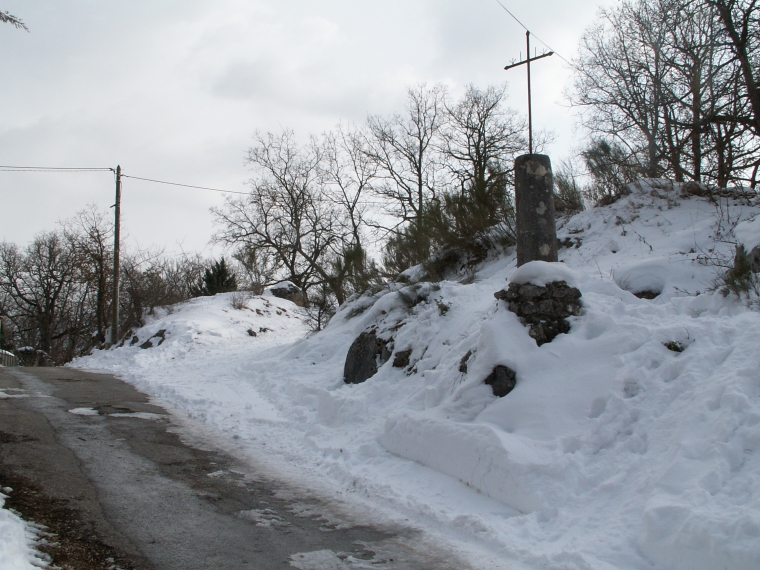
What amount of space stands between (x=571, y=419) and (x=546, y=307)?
159 centimetres

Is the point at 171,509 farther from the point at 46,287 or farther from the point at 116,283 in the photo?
the point at 46,287

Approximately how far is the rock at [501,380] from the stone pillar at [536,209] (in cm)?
195

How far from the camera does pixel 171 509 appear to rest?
4273 mm

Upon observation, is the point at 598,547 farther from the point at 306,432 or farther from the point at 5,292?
the point at 5,292

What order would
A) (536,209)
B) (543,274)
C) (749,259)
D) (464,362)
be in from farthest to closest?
(536,209) → (464,362) → (543,274) → (749,259)

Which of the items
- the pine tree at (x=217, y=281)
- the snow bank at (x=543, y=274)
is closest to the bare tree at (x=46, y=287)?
the pine tree at (x=217, y=281)

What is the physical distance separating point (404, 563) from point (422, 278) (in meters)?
8.91

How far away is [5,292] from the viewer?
34.2 metres

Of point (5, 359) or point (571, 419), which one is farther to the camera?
point (5, 359)

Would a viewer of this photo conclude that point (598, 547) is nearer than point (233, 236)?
Yes

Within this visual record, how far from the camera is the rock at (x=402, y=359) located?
8.23 metres

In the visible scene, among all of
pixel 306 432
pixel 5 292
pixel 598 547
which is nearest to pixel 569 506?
pixel 598 547

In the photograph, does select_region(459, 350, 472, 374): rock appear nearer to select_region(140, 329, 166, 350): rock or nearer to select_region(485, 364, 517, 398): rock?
select_region(485, 364, 517, 398): rock

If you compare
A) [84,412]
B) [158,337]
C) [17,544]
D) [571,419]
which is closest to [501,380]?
[571,419]
